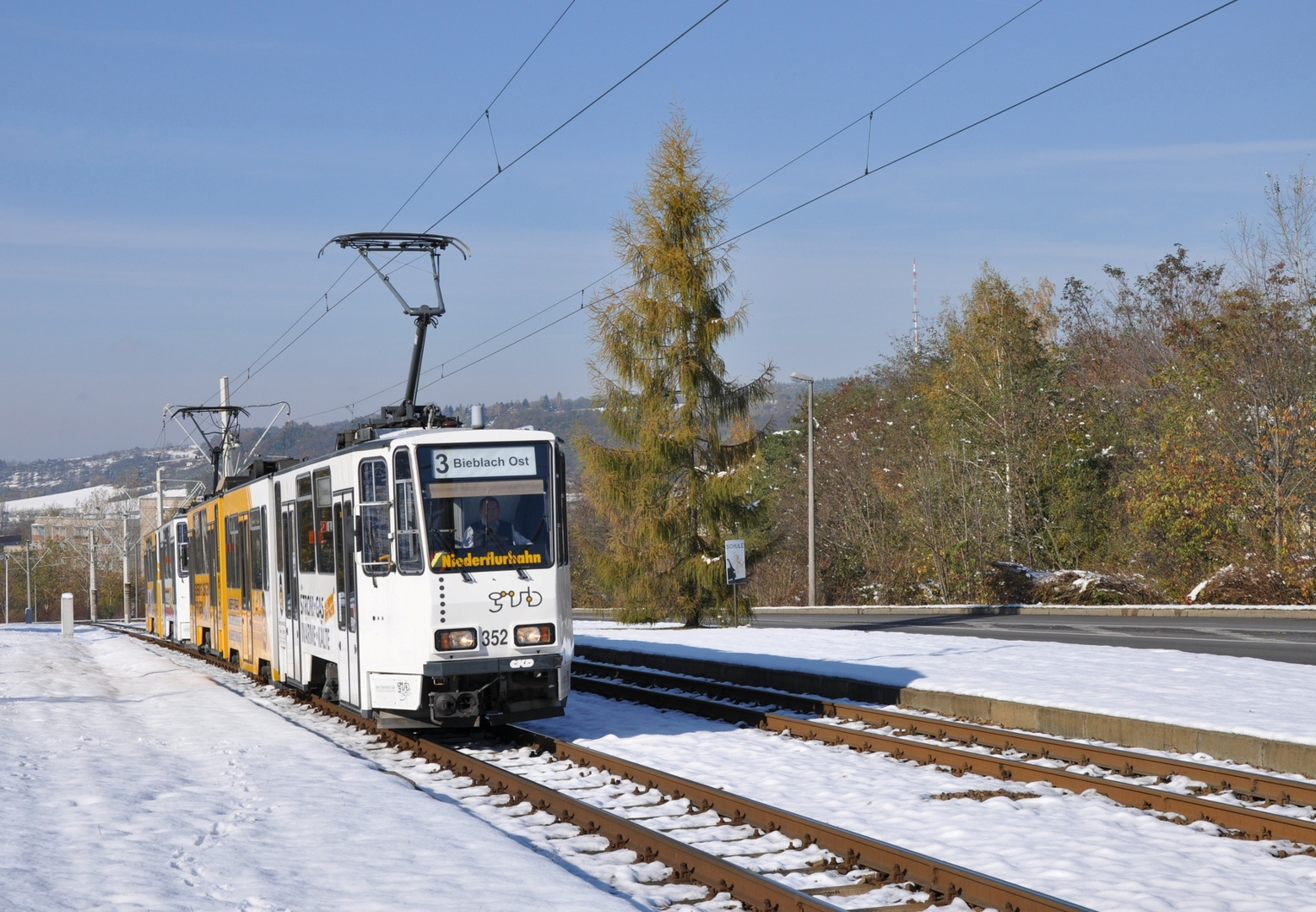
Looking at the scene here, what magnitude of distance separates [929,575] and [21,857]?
36299 millimetres

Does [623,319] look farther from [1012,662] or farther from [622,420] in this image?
[1012,662]

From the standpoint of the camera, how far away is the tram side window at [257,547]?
1820 cm

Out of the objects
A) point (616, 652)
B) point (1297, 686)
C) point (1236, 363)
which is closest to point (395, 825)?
point (1297, 686)

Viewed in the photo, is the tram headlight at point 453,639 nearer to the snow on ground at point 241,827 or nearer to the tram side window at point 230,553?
the snow on ground at point 241,827

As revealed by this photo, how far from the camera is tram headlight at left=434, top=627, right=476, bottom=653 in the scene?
1210 centimetres

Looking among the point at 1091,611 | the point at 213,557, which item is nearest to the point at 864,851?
the point at 213,557

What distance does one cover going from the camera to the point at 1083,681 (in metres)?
14.7

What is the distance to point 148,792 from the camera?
9898 mm

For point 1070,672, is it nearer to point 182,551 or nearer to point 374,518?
point 374,518

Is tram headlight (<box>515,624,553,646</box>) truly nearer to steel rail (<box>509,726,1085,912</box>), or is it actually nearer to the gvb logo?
the gvb logo

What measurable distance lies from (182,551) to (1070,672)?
21.5 meters

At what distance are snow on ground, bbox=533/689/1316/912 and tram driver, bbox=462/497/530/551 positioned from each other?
2229mm

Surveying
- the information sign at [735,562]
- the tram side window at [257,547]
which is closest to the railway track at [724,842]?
the tram side window at [257,547]

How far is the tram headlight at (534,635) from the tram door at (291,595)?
4.52 m
